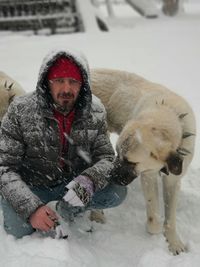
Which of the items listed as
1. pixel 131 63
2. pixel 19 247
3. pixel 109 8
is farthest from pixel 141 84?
pixel 109 8

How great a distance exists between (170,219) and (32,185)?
3.88 ft

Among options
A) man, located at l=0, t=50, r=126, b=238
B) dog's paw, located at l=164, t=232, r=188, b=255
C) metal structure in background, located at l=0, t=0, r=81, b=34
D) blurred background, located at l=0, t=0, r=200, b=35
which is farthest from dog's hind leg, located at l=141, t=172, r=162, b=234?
metal structure in background, located at l=0, t=0, r=81, b=34

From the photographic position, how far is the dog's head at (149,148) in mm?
3160

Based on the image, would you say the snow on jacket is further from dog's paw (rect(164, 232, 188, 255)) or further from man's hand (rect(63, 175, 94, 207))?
dog's paw (rect(164, 232, 188, 255))

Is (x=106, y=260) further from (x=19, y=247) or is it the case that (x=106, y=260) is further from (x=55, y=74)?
(x=55, y=74)

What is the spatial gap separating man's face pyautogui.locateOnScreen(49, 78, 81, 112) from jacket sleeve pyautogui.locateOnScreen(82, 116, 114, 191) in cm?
39

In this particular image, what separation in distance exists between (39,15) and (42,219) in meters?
9.38

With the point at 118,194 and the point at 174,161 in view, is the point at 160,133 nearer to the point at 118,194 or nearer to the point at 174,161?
the point at 174,161

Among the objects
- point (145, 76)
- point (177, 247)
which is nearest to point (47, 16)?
point (145, 76)

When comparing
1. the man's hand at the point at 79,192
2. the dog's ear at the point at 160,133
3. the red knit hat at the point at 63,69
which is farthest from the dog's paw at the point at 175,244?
the red knit hat at the point at 63,69

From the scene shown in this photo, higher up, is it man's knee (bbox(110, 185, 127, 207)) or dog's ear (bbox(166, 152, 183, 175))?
dog's ear (bbox(166, 152, 183, 175))

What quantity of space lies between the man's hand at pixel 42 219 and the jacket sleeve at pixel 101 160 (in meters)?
0.46

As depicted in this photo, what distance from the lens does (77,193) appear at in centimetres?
322

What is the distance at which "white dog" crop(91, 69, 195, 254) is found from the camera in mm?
3197
